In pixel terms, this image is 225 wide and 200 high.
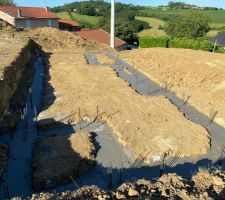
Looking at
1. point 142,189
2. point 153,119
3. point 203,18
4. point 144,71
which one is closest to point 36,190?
point 142,189

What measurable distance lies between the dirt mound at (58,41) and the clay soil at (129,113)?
11678 millimetres

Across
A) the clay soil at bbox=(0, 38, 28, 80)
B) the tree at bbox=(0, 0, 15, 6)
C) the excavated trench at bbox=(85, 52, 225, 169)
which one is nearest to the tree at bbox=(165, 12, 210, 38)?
the excavated trench at bbox=(85, 52, 225, 169)

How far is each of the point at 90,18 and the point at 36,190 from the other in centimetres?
6984

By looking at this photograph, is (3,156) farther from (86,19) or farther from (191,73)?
(86,19)

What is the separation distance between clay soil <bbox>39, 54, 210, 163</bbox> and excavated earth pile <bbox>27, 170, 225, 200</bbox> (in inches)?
115

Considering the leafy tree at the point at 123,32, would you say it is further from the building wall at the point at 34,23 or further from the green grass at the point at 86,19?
the green grass at the point at 86,19

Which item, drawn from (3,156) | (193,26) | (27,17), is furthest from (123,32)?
(3,156)

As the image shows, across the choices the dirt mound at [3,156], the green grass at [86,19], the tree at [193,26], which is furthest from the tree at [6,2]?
the dirt mound at [3,156]

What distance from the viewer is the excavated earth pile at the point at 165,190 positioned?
284 inches

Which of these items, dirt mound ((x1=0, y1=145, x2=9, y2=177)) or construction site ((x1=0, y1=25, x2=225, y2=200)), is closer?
construction site ((x1=0, y1=25, x2=225, y2=200))

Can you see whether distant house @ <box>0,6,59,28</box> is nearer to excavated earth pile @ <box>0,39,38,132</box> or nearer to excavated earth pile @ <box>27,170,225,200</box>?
excavated earth pile @ <box>0,39,38,132</box>

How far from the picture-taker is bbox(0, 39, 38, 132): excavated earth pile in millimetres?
13368

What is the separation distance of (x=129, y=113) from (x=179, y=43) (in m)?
22.7

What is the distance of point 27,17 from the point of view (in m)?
44.9
